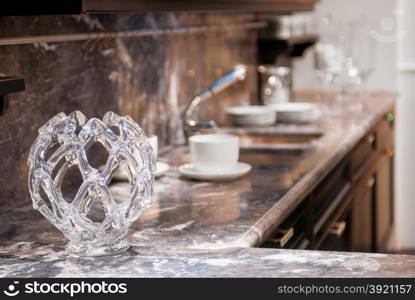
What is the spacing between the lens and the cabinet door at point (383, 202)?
13.4ft

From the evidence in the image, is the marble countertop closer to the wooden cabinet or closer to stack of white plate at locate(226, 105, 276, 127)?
the wooden cabinet

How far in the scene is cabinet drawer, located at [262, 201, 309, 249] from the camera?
2.08m

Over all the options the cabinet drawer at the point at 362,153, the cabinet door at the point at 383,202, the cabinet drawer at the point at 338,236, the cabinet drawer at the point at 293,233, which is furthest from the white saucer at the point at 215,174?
the cabinet door at the point at 383,202

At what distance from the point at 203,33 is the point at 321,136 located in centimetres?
67

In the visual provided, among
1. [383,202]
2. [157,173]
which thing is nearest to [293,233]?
[157,173]

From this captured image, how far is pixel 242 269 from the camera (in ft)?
4.66

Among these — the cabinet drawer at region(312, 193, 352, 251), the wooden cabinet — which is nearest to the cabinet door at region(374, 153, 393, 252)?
the wooden cabinet

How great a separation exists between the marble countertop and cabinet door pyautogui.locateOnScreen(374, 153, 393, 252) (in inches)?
51.1

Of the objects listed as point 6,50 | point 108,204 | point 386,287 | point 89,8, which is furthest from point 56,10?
point 386,287

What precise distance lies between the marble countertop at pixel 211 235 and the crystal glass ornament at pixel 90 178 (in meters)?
0.06

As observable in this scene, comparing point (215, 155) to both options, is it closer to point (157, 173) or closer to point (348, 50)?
point (157, 173)

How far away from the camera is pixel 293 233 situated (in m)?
2.33

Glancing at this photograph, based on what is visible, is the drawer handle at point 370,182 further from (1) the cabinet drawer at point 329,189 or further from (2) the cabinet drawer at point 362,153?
(1) the cabinet drawer at point 329,189

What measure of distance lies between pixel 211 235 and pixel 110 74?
3.17ft
